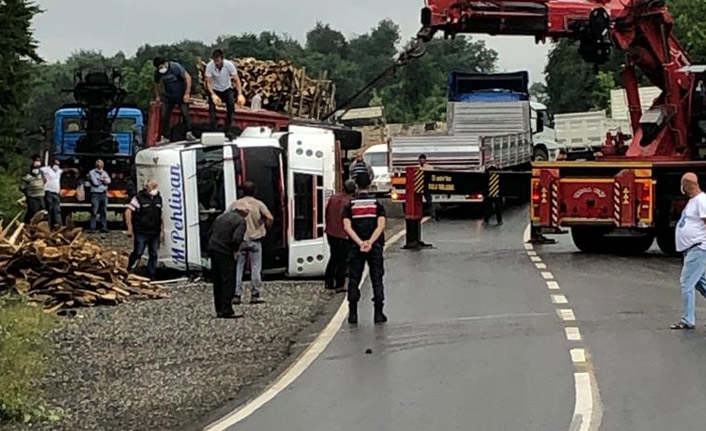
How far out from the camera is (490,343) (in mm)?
14688

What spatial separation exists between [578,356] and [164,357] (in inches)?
164

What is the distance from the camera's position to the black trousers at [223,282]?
17.5m

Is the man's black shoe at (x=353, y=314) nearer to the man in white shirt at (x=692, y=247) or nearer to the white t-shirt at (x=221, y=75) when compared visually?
the man in white shirt at (x=692, y=247)

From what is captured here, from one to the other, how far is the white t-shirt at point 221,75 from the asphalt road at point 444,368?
620cm

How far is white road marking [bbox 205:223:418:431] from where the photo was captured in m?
11.0

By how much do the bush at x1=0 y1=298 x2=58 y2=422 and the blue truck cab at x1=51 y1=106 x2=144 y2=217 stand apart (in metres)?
14.6

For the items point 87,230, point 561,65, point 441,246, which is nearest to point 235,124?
point 441,246

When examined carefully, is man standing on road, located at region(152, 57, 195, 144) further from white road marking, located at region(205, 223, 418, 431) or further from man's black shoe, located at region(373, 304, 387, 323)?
man's black shoe, located at region(373, 304, 387, 323)

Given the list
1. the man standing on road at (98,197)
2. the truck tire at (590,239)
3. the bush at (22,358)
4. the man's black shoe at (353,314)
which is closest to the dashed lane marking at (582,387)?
the man's black shoe at (353,314)

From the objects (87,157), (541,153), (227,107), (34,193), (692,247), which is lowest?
(692,247)

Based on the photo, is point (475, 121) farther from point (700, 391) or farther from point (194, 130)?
point (700, 391)

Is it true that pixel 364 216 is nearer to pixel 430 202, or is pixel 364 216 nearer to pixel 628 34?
pixel 628 34

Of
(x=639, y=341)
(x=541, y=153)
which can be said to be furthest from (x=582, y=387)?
(x=541, y=153)

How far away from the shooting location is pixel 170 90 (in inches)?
990
